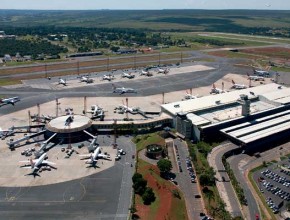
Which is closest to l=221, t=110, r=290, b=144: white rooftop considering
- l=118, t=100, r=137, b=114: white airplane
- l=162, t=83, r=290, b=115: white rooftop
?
l=162, t=83, r=290, b=115: white rooftop

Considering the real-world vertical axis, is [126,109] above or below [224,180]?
above

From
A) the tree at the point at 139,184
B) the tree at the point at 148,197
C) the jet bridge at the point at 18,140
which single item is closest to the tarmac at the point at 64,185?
the jet bridge at the point at 18,140

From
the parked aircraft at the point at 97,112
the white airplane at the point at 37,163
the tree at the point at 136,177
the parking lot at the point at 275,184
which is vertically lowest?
the parking lot at the point at 275,184

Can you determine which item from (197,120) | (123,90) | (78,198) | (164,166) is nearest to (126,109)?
(123,90)

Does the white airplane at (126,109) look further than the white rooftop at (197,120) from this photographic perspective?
Yes

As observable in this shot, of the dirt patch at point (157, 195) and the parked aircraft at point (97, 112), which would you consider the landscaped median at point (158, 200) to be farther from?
the parked aircraft at point (97, 112)

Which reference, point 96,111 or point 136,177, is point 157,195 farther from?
point 96,111
